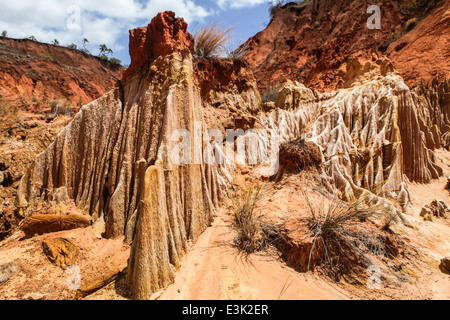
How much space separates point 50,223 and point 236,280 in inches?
160

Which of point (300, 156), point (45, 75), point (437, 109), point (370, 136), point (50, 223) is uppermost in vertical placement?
point (45, 75)

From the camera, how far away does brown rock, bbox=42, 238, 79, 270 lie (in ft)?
12.2

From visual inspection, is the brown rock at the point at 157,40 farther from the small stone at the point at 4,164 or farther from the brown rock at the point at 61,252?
the small stone at the point at 4,164

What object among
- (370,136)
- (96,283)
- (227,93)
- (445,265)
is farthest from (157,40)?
(370,136)

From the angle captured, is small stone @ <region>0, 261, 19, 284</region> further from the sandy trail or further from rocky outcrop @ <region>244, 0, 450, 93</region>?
rocky outcrop @ <region>244, 0, 450, 93</region>

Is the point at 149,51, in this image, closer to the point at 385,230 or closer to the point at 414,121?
the point at 385,230

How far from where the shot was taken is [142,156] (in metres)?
4.63

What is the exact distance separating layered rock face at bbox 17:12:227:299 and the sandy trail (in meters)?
0.28

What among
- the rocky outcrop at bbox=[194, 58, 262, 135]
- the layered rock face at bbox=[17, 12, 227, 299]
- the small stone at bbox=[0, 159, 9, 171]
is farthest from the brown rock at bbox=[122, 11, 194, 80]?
the small stone at bbox=[0, 159, 9, 171]

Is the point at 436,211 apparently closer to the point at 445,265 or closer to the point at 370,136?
the point at 370,136

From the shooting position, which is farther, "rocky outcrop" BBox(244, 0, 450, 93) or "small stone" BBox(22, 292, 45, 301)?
"rocky outcrop" BBox(244, 0, 450, 93)

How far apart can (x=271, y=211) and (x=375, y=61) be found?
30.9ft

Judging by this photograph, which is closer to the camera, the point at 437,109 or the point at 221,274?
the point at 221,274

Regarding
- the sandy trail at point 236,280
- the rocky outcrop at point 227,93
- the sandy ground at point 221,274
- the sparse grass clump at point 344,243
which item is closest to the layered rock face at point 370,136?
the rocky outcrop at point 227,93
